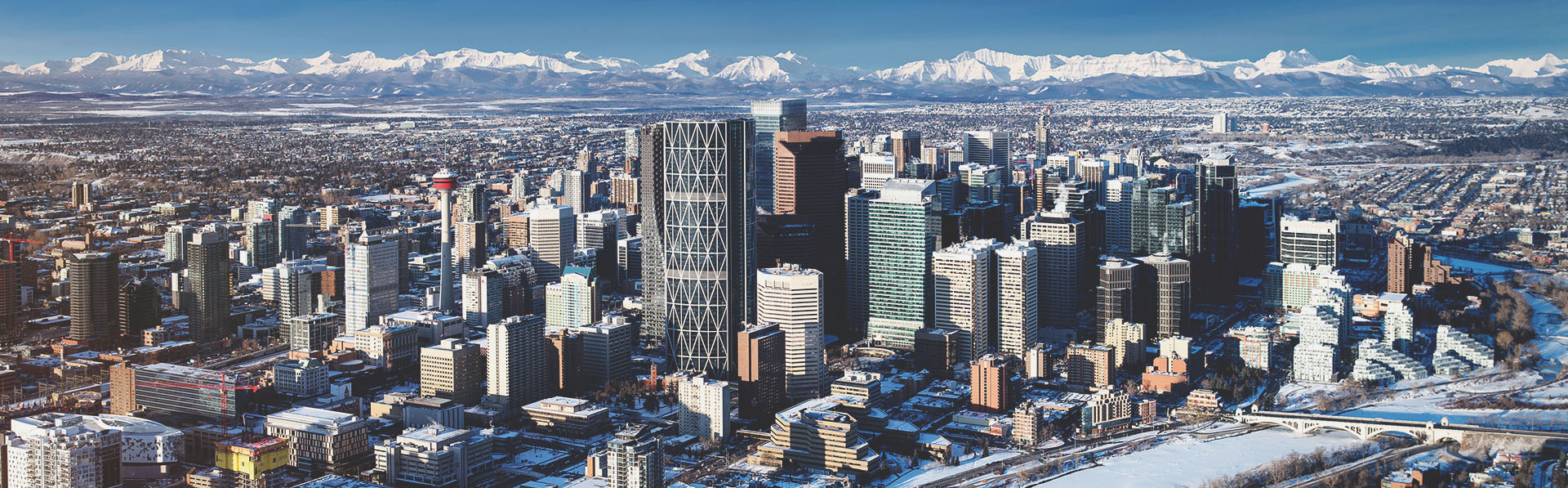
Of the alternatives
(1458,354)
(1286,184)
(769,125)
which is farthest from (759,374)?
(1286,184)

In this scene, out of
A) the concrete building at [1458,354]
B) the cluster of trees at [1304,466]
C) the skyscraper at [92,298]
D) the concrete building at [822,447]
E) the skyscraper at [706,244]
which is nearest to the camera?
the cluster of trees at [1304,466]

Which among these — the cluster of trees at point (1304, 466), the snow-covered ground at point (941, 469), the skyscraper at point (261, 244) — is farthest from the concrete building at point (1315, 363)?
the skyscraper at point (261, 244)

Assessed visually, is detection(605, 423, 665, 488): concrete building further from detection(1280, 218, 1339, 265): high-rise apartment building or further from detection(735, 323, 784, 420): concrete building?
detection(1280, 218, 1339, 265): high-rise apartment building

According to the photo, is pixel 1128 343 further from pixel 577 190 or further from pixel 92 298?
pixel 577 190

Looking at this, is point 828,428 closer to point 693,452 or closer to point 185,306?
point 693,452

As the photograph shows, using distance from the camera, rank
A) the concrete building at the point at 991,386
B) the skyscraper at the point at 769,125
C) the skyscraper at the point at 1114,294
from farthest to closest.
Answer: the skyscraper at the point at 769,125 → the skyscraper at the point at 1114,294 → the concrete building at the point at 991,386

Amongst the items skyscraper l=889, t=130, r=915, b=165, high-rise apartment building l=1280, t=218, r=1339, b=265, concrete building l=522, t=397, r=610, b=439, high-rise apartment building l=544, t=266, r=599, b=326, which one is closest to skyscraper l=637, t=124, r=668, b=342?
high-rise apartment building l=544, t=266, r=599, b=326

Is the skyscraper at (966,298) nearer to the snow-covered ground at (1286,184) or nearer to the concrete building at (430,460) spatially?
the concrete building at (430,460)
